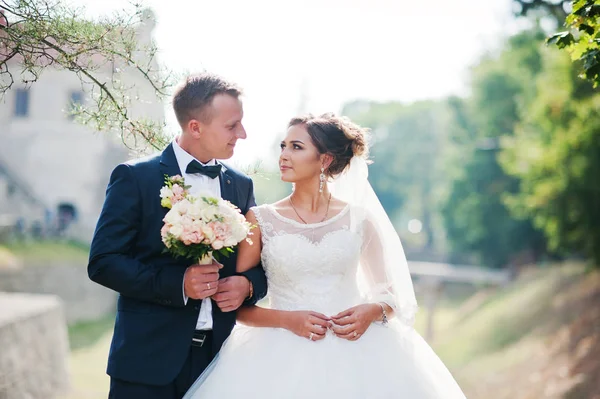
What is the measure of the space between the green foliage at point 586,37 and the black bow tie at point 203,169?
87.4 inches

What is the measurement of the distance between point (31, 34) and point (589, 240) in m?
14.3

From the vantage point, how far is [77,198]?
1223 inches

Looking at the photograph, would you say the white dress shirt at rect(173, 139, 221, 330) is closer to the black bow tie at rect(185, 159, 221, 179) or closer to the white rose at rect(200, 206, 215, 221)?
the black bow tie at rect(185, 159, 221, 179)

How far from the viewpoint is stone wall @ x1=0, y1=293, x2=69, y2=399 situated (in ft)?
29.9

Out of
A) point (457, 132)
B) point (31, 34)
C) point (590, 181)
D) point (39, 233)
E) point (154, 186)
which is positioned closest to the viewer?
point (154, 186)

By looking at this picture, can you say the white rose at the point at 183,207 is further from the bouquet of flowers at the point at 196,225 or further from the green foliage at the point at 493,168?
the green foliage at the point at 493,168

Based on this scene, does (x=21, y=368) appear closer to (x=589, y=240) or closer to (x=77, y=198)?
(x=589, y=240)

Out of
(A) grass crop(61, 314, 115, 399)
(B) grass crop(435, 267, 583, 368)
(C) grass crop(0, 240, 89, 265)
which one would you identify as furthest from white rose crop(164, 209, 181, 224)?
(C) grass crop(0, 240, 89, 265)

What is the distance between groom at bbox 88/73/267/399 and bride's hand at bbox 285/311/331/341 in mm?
301

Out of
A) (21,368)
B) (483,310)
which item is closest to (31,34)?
(21,368)

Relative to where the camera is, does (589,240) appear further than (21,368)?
Yes

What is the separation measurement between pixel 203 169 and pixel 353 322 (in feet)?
4.40

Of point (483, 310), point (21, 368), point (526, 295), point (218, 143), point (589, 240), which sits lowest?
point (483, 310)

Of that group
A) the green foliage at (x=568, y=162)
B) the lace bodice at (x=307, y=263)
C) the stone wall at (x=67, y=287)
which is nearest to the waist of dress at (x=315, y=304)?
the lace bodice at (x=307, y=263)
